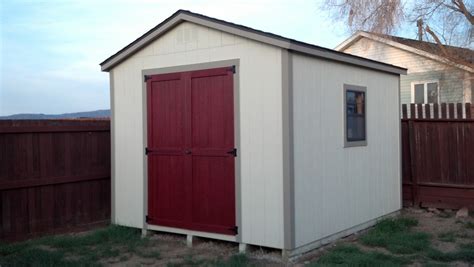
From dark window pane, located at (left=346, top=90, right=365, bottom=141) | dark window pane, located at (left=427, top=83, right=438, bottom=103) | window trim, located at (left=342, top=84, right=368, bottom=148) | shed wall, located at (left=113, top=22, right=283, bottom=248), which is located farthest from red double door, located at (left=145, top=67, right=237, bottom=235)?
dark window pane, located at (left=427, top=83, right=438, bottom=103)

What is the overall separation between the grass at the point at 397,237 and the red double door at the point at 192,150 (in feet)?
7.11

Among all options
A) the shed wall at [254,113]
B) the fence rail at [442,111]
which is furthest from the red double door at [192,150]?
the fence rail at [442,111]

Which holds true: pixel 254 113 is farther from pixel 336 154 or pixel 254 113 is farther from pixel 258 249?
pixel 258 249

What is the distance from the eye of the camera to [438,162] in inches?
409

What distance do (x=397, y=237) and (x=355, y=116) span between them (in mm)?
1986

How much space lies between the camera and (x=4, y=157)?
770 cm

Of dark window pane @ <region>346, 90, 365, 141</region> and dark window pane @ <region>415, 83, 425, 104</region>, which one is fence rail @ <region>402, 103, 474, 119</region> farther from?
dark window pane @ <region>415, 83, 425, 104</region>

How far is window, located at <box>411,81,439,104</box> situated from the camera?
17.8 metres

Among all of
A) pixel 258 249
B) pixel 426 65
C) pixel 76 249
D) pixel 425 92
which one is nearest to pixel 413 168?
pixel 258 249

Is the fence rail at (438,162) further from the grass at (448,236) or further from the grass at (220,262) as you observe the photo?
the grass at (220,262)

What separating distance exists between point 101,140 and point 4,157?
189 cm

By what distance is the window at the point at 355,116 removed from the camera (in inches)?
320

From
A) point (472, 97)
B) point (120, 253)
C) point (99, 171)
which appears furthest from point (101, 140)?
point (472, 97)

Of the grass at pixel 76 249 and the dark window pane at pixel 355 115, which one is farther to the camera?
the dark window pane at pixel 355 115
